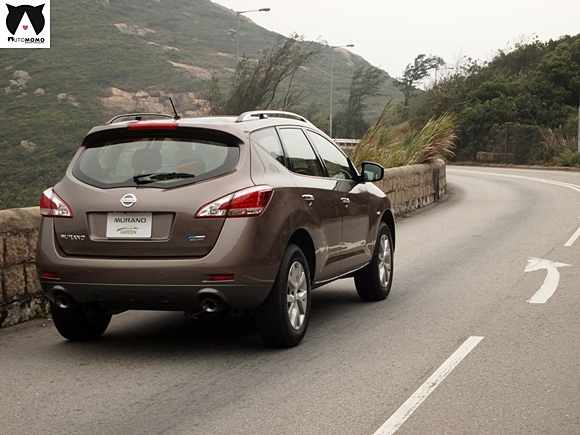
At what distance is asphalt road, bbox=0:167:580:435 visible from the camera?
5238 mm

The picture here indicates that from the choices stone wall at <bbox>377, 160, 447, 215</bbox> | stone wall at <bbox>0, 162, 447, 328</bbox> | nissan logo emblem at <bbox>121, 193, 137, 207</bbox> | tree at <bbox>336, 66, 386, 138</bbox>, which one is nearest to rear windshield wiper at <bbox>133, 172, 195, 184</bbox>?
nissan logo emblem at <bbox>121, 193, 137, 207</bbox>

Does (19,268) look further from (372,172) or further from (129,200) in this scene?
(372,172)

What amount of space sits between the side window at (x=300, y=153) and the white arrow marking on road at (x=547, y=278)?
2614 mm

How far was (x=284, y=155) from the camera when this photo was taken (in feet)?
24.7

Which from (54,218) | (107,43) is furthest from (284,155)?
(107,43)

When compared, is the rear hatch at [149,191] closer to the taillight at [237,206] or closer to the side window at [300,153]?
the taillight at [237,206]

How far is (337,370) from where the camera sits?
6445mm

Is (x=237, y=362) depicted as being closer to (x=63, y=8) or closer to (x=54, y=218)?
(x=54, y=218)

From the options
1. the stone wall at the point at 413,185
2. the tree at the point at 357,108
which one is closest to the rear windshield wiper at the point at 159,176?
the stone wall at the point at 413,185

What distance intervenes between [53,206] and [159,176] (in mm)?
826

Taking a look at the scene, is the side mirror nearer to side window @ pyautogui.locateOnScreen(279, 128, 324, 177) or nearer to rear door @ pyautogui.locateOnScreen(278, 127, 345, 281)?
rear door @ pyautogui.locateOnScreen(278, 127, 345, 281)

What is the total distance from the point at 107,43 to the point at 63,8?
13.5m

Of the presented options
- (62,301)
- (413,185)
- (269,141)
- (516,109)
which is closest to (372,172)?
(269,141)

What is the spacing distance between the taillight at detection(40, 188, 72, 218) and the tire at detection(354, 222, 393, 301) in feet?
10.6
